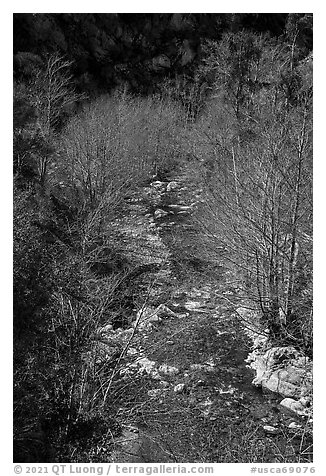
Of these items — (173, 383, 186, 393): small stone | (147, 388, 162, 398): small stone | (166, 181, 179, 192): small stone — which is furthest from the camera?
(166, 181, 179, 192): small stone

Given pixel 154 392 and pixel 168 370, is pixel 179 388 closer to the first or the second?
pixel 154 392

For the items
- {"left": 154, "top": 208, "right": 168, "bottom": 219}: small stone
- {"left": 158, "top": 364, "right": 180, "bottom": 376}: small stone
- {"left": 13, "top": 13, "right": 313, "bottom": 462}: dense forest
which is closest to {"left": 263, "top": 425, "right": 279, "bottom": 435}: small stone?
{"left": 13, "top": 13, "right": 313, "bottom": 462}: dense forest

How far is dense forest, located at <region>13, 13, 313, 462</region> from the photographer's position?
7.62 metres

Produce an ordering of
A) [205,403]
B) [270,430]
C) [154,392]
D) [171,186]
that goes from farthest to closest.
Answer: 1. [171,186]
2. [154,392]
3. [205,403]
4. [270,430]

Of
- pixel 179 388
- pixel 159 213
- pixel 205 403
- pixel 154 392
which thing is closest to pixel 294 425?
pixel 205 403

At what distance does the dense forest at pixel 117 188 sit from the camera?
7.62m

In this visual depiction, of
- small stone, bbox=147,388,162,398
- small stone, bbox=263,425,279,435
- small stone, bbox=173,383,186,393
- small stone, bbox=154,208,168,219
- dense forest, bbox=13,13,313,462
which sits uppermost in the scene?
dense forest, bbox=13,13,313,462

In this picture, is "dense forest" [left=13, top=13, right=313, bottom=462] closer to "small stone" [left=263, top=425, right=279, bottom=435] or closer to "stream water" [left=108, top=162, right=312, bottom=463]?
"stream water" [left=108, top=162, right=312, bottom=463]

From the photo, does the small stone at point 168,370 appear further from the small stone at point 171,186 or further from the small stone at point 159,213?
the small stone at point 171,186

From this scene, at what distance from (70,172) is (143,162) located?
7.80 meters

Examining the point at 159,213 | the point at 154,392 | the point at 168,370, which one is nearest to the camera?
the point at 154,392

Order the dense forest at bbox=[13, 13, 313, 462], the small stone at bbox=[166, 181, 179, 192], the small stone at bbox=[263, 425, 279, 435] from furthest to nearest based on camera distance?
1. the small stone at bbox=[166, 181, 179, 192]
2. the small stone at bbox=[263, 425, 279, 435]
3. the dense forest at bbox=[13, 13, 313, 462]

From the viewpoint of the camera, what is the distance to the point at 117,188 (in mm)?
16719

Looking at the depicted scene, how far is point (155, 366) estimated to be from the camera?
989 cm
